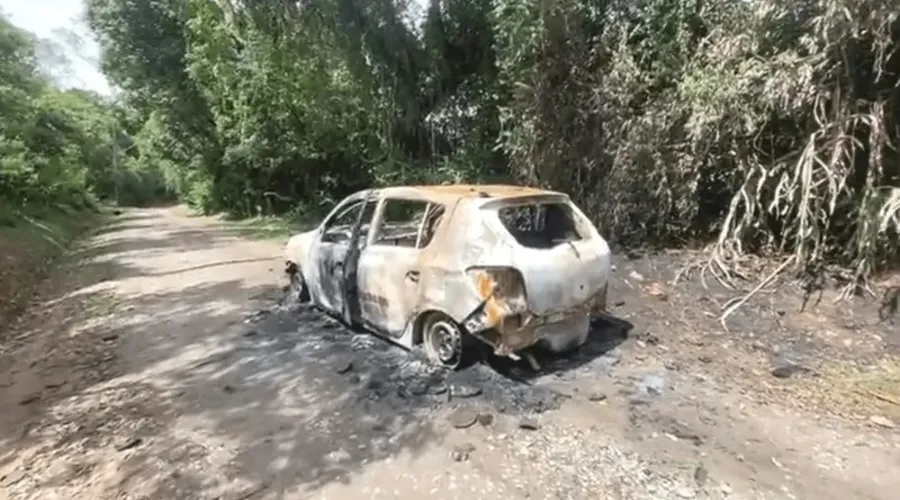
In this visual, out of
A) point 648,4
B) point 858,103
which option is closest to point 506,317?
point 858,103

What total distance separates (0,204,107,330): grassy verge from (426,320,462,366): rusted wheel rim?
19.0 ft

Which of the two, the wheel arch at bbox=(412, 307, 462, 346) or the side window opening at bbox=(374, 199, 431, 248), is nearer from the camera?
the wheel arch at bbox=(412, 307, 462, 346)

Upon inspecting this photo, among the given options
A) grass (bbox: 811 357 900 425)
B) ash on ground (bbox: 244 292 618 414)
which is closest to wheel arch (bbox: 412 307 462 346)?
ash on ground (bbox: 244 292 618 414)

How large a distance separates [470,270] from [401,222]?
138cm

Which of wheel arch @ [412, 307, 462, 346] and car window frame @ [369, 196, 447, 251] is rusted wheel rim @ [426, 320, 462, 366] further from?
car window frame @ [369, 196, 447, 251]

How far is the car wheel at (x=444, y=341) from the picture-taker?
14.7 feet

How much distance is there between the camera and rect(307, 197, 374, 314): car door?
5535 mm

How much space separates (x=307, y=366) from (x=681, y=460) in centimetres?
314

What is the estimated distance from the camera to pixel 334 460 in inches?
137

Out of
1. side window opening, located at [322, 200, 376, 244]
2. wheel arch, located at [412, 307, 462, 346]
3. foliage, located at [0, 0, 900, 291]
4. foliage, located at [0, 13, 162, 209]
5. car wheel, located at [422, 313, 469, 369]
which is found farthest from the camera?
foliage, located at [0, 13, 162, 209]

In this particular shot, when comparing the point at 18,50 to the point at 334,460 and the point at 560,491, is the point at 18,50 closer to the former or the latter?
the point at 334,460

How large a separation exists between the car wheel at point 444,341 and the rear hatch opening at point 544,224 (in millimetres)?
910

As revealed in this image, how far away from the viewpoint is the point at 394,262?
4840 millimetres

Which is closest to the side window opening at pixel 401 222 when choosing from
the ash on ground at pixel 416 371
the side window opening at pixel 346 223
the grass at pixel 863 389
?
the side window opening at pixel 346 223
